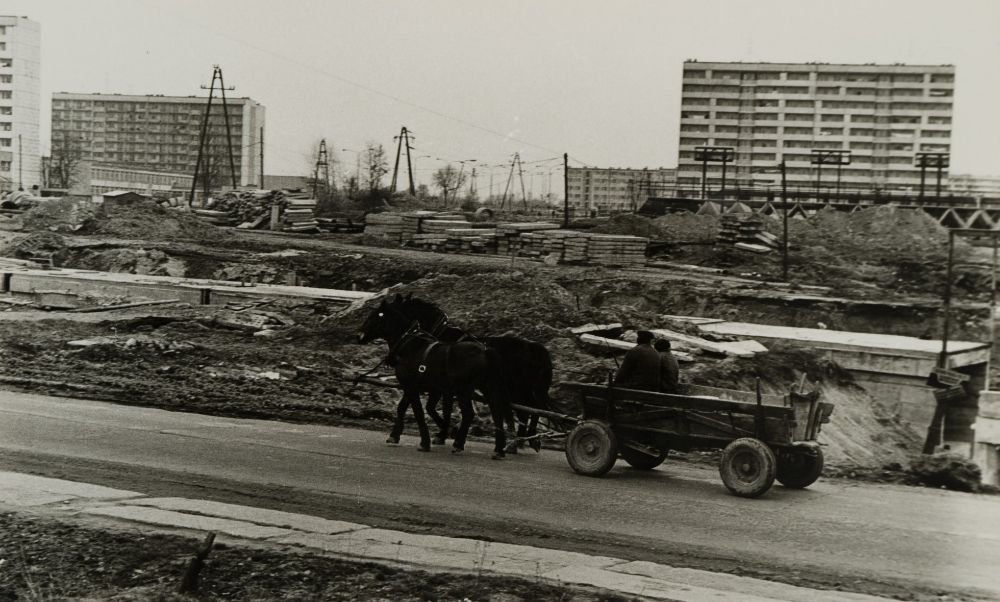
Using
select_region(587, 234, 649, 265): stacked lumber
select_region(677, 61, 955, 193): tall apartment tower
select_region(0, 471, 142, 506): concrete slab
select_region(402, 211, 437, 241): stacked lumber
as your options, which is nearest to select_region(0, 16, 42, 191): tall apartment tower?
select_region(0, 471, 142, 506): concrete slab

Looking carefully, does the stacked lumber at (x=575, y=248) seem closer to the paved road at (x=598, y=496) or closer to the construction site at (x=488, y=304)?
the construction site at (x=488, y=304)

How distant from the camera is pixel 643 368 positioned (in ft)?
36.4

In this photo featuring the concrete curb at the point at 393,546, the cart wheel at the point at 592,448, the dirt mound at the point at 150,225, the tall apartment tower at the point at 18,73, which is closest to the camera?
the concrete curb at the point at 393,546

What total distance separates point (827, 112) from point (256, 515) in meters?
24.2

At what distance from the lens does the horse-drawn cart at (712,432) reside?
10008 mm

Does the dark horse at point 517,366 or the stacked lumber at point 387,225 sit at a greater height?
the stacked lumber at point 387,225

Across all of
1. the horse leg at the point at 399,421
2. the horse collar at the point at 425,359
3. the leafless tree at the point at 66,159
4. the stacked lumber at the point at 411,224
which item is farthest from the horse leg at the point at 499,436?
the leafless tree at the point at 66,159

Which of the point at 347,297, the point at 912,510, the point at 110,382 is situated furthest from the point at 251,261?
the point at 912,510

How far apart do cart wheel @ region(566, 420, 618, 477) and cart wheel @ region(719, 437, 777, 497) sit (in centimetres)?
128

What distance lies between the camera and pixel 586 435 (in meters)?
11.0

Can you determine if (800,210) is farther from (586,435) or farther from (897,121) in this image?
(586,435)

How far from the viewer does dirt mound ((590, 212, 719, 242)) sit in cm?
4769

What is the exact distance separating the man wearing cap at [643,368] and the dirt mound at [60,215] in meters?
37.4

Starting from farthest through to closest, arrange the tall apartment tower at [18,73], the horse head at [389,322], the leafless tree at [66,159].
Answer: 1. the leafless tree at [66,159]
2. the tall apartment tower at [18,73]
3. the horse head at [389,322]
